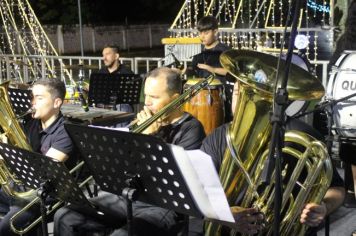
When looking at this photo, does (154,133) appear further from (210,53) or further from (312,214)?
(210,53)

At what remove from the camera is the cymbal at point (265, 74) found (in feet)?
8.14

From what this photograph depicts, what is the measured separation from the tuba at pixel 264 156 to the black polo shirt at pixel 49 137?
128 centimetres

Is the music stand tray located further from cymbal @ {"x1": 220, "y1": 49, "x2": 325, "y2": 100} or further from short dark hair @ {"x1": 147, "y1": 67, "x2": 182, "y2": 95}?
short dark hair @ {"x1": 147, "y1": 67, "x2": 182, "y2": 95}

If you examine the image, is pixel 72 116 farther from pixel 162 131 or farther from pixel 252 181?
pixel 252 181

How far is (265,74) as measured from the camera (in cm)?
262

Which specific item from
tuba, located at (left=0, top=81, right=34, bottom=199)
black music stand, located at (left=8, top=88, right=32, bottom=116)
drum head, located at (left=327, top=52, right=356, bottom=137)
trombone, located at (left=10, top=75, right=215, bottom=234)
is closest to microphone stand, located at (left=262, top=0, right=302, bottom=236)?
trombone, located at (left=10, top=75, right=215, bottom=234)

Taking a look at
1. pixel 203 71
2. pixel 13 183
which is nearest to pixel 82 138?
pixel 13 183

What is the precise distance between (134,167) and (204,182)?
16.6 inches

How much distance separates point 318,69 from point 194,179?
4.92 meters

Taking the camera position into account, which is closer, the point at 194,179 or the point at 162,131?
the point at 194,179

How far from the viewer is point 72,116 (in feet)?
16.3

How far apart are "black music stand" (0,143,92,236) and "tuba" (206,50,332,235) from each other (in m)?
0.78

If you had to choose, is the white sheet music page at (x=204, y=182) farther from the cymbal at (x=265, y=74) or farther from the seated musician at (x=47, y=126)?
the seated musician at (x=47, y=126)

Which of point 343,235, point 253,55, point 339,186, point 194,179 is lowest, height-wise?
point 343,235
